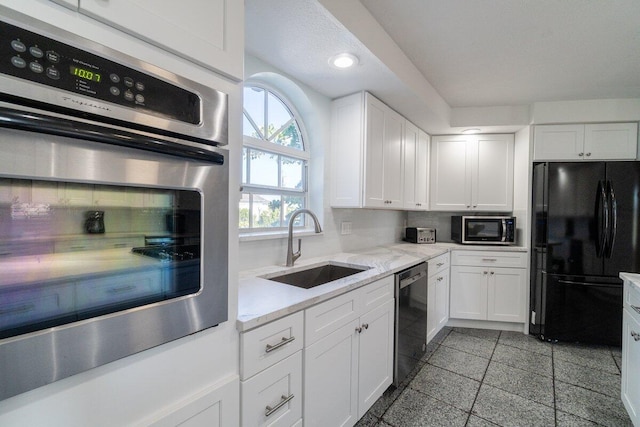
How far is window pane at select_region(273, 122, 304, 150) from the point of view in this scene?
2187mm

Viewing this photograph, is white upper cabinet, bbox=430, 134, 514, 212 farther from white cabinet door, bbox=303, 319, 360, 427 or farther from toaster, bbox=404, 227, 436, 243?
white cabinet door, bbox=303, 319, 360, 427

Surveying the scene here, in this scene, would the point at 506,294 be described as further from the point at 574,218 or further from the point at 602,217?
the point at 602,217

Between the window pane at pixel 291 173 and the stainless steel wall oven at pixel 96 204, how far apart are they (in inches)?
51.8

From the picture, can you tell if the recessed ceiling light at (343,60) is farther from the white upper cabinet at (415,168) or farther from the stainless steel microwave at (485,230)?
the stainless steel microwave at (485,230)

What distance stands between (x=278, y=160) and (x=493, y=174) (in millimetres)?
2671

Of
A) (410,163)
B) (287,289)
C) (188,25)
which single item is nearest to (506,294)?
(410,163)

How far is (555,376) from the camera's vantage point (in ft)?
7.41

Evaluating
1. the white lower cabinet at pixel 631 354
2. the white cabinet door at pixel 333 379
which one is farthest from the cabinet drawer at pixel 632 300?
the white cabinet door at pixel 333 379

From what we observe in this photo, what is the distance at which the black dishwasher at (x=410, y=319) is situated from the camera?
200cm

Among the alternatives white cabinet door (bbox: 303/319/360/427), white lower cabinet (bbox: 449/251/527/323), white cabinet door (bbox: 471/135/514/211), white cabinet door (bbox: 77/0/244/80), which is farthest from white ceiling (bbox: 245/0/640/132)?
white lower cabinet (bbox: 449/251/527/323)

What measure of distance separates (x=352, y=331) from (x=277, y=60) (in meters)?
1.71

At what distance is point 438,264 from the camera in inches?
111

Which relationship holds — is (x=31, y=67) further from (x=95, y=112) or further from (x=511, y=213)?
(x=511, y=213)

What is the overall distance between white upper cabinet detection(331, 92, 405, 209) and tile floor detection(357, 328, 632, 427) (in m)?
1.41
